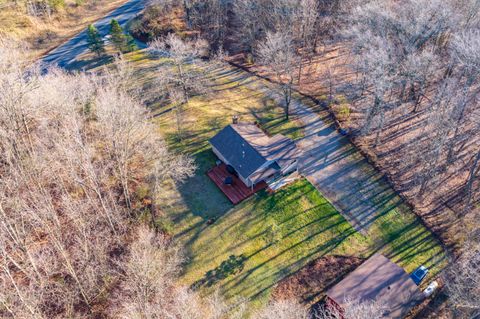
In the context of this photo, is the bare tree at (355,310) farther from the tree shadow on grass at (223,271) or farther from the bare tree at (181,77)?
the bare tree at (181,77)

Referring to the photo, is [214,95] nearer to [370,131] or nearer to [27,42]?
[370,131]

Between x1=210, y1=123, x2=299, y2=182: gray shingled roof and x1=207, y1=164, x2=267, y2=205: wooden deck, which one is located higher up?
x1=210, y1=123, x2=299, y2=182: gray shingled roof

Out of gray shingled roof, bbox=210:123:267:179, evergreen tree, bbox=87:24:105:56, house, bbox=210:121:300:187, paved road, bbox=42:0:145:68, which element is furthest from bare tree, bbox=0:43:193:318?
paved road, bbox=42:0:145:68

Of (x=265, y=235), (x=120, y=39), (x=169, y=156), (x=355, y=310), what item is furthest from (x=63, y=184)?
(x=120, y=39)

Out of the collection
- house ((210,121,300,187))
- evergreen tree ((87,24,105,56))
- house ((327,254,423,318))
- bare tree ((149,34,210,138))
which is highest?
evergreen tree ((87,24,105,56))

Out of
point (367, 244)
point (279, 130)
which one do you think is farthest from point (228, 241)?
point (279, 130)

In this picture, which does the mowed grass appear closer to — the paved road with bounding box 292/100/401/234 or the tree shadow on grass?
the tree shadow on grass
